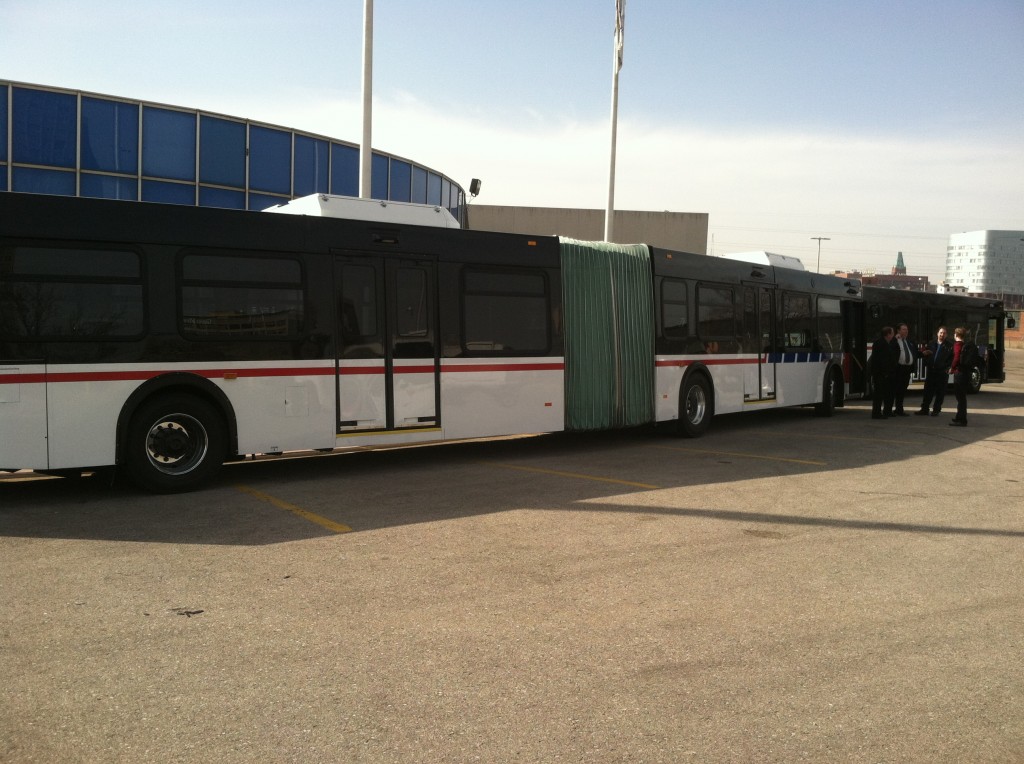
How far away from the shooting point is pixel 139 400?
8.85 m

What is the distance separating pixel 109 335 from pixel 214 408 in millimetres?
1272

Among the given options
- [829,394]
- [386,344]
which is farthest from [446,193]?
[386,344]

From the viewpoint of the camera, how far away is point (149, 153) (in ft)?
82.3

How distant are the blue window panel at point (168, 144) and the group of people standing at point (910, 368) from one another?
19165 millimetres

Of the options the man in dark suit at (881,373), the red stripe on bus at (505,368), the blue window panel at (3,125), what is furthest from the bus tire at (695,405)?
the blue window panel at (3,125)

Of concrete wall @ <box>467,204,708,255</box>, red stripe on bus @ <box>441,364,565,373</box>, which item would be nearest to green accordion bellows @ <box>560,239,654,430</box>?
red stripe on bus @ <box>441,364,565,373</box>

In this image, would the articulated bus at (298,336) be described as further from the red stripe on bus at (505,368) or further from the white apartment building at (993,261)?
the white apartment building at (993,261)

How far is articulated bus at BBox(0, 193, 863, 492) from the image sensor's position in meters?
8.49

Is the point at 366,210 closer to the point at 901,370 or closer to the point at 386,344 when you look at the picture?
the point at 386,344

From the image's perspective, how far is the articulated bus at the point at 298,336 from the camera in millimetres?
8492

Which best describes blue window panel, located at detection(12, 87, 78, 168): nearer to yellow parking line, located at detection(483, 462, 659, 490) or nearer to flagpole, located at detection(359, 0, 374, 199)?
flagpole, located at detection(359, 0, 374, 199)

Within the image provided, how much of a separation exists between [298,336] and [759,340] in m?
9.61

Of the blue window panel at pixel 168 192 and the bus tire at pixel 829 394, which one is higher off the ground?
the blue window panel at pixel 168 192

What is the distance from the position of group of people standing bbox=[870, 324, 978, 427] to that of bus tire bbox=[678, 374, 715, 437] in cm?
452
